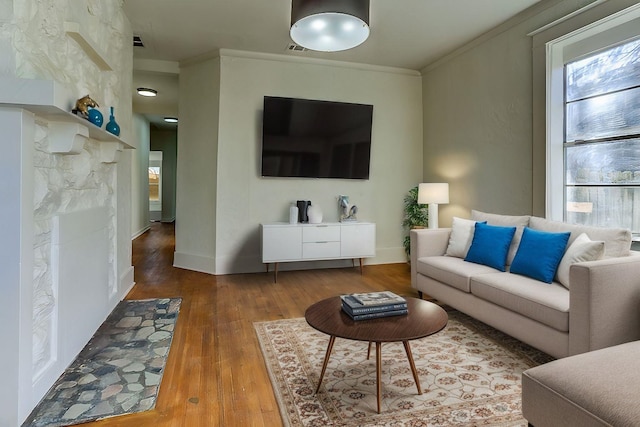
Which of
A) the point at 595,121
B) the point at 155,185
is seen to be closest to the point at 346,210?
the point at 595,121

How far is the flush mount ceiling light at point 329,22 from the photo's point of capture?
1.97 m

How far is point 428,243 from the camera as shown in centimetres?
337

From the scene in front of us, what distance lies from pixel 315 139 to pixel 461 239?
2.35m

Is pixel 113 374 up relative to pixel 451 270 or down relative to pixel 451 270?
down

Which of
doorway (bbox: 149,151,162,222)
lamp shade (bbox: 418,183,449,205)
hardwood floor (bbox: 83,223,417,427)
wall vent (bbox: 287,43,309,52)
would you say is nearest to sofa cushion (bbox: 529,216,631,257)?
hardwood floor (bbox: 83,223,417,427)

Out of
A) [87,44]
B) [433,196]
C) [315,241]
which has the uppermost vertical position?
[87,44]

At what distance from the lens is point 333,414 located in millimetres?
1664

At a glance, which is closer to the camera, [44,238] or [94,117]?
[44,238]

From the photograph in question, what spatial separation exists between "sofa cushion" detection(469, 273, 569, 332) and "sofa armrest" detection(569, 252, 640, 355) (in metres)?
0.10

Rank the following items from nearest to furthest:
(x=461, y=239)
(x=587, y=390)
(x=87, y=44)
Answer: (x=587, y=390), (x=87, y=44), (x=461, y=239)

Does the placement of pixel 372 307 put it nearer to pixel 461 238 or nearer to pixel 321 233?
pixel 461 238

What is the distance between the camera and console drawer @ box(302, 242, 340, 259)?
431 cm

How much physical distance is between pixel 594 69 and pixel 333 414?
3.42m

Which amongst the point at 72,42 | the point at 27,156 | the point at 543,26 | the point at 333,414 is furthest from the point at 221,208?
the point at 543,26
